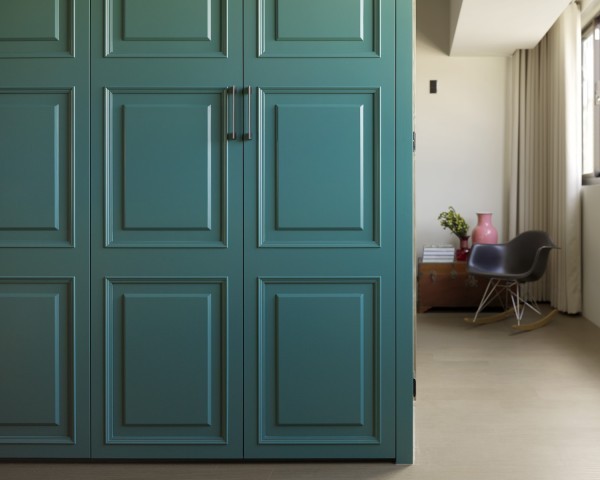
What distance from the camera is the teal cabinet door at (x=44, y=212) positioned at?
247cm

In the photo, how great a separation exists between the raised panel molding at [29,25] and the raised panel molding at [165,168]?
303 millimetres

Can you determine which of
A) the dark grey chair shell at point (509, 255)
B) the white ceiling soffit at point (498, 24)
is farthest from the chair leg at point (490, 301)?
the white ceiling soffit at point (498, 24)

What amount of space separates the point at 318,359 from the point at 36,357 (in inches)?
42.1

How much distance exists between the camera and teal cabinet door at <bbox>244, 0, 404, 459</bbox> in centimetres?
247

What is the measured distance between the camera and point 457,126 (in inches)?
258

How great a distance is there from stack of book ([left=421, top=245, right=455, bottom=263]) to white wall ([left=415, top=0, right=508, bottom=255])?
0.45 m

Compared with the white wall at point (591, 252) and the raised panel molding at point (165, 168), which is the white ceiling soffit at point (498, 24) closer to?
the white wall at point (591, 252)

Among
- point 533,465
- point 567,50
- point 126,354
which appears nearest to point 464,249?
point 567,50

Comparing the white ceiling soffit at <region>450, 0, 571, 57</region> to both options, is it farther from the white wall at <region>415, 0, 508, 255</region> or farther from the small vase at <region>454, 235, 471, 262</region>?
the small vase at <region>454, 235, 471, 262</region>

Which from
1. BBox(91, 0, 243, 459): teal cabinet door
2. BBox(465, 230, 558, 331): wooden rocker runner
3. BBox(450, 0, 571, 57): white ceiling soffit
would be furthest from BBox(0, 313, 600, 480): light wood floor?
BBox(450, 0, 571, 57): white ceiling soffit

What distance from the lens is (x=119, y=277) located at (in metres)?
2.48

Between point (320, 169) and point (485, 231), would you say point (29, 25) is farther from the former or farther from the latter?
point (485, 231)

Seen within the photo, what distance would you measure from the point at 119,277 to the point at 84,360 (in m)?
0.34

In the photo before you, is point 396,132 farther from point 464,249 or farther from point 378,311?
point 464,249
